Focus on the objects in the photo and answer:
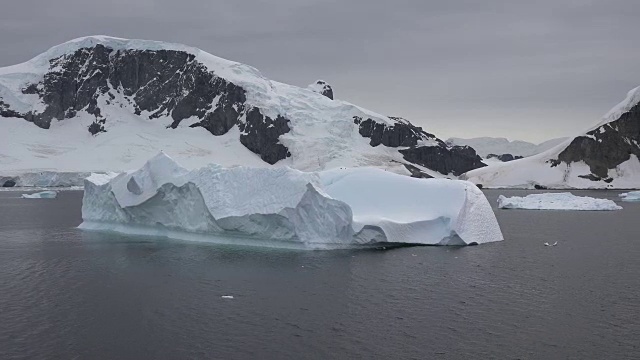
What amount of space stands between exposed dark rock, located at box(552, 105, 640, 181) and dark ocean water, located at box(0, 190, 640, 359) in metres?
108

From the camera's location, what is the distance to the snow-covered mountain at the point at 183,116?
153000 millimetres

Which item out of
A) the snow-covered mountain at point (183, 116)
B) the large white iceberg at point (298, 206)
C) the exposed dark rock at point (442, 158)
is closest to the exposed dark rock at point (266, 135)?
the snow-covered mountain at point (183, 116)

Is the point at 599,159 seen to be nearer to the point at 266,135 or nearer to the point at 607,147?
the point at 607,147

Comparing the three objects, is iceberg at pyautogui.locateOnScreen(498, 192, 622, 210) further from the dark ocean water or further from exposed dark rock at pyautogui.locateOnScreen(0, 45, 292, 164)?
exposed dark rock at pyautogui.locateOnScreen(0, 45, 292, 164)

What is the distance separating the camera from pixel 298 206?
28797mm

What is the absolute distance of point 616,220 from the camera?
4888 cm

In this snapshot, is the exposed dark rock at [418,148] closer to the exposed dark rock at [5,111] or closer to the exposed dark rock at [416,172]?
the exposed dark rock at [416,172]

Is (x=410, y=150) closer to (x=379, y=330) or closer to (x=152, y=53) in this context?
(x=152, y=53)

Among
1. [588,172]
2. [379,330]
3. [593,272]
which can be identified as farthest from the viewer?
[588,172]

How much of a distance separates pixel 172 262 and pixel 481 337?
614 inches

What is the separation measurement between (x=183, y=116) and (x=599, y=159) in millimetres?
110459

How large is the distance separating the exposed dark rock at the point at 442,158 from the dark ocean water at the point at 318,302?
143 metres

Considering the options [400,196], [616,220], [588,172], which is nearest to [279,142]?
[588,172]

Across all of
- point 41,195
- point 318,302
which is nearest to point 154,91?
Result: point 41,195
